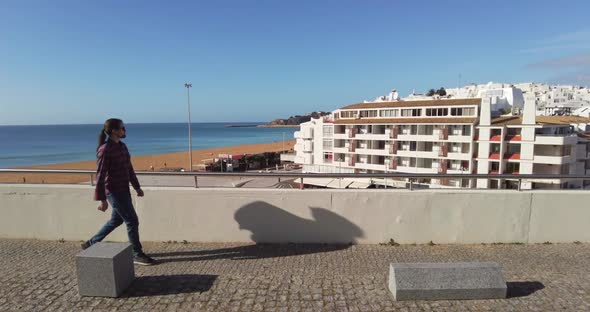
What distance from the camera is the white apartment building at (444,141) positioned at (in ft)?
110

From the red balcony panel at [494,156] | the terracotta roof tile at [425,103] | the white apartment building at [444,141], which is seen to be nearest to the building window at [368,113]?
the white apartment building at [444,141]

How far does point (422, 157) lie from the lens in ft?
132

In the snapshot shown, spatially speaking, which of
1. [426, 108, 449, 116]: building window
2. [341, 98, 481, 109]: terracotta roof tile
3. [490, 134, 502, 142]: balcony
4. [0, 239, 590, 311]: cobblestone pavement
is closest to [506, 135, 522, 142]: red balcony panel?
[490, 134, 502, 142]: balcony

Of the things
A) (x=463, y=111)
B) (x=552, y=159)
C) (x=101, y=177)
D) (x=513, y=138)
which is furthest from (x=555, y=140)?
(x=101, y=177)

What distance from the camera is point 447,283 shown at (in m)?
3.51

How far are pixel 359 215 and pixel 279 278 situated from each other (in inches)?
69.4

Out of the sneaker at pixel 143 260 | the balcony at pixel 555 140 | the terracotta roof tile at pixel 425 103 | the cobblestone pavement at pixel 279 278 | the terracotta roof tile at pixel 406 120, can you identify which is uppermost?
the terracotta roof tile at pixel 425 103

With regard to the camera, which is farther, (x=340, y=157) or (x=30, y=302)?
(x=340, y=157)

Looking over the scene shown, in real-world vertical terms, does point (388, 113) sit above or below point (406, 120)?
above

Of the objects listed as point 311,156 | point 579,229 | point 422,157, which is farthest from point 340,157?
point 579,229

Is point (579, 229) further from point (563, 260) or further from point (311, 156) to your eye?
point (311, 156)

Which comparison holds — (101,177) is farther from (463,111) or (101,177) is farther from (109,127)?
(463,111)

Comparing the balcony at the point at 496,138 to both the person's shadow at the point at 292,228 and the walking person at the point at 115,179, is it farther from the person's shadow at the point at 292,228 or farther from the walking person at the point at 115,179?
the walking person at the point at 115,179

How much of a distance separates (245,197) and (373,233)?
2030 millimetres
